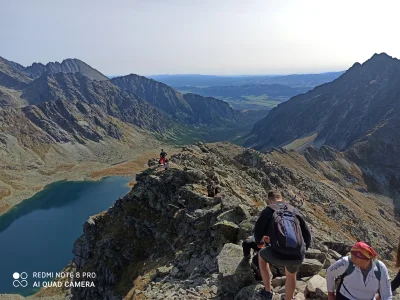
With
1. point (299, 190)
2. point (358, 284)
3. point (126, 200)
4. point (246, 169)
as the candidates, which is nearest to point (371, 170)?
Result: point (299, 190)

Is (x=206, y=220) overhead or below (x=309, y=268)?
below

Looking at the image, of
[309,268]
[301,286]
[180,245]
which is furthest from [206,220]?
[301,286]

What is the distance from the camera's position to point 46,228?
375ft

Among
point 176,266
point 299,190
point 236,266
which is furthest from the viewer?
point 299,190

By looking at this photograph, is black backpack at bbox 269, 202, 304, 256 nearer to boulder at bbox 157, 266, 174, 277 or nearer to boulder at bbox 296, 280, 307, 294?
boulder at bbox 296, 280, 307, 294

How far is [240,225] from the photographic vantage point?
21.2 m

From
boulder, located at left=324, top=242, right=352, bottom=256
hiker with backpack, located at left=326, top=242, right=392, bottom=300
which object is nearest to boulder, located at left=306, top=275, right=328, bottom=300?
hiker with backpack, located at left=326, top=242, right=392, bottom=300

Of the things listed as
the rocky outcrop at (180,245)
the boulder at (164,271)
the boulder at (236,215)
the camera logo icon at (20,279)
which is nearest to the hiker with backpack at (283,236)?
the rocky outcrop at (180,245)

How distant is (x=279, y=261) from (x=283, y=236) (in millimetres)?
878

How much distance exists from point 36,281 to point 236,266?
2826 inches

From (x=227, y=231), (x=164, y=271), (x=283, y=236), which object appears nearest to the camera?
(x=283, y=236)

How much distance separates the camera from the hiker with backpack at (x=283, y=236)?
1006 cm

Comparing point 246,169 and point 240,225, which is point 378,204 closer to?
point 246,169

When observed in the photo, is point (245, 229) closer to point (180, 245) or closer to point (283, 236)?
point (180, 245)
